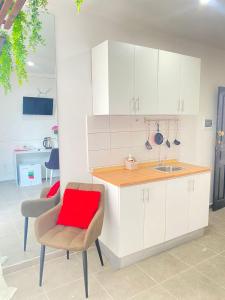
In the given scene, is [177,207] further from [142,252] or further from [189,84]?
[189,84]

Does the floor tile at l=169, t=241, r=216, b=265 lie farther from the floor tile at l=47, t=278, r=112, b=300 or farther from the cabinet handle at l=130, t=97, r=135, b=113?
the cabinet handle at l=130, t=97, r=135, b=113

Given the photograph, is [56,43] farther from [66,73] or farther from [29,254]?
[29,254]

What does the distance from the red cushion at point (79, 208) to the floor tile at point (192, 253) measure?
1080 millimetres

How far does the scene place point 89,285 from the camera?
2.02 m

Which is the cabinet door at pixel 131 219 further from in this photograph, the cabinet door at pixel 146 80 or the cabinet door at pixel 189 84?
the cabinet door at pixel 189 84

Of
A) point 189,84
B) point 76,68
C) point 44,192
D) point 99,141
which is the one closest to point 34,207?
point 44,192

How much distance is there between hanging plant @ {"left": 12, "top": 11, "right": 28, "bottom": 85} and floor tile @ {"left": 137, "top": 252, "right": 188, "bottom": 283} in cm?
220

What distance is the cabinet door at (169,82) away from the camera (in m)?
2.53

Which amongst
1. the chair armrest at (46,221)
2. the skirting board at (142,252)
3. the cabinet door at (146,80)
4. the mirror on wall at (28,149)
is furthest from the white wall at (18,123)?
the skirting board at (142,252)

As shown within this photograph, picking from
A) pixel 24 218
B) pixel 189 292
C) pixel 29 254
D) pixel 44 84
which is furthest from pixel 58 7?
pixel 189 292

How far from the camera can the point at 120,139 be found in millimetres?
2727

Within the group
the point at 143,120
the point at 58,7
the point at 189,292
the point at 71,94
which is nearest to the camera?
the point at 189,292

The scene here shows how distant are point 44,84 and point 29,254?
176 centimetres

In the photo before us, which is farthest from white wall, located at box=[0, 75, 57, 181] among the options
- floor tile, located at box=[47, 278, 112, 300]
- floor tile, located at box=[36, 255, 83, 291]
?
floor tile, located at box=[47, 278, 112, 300]
